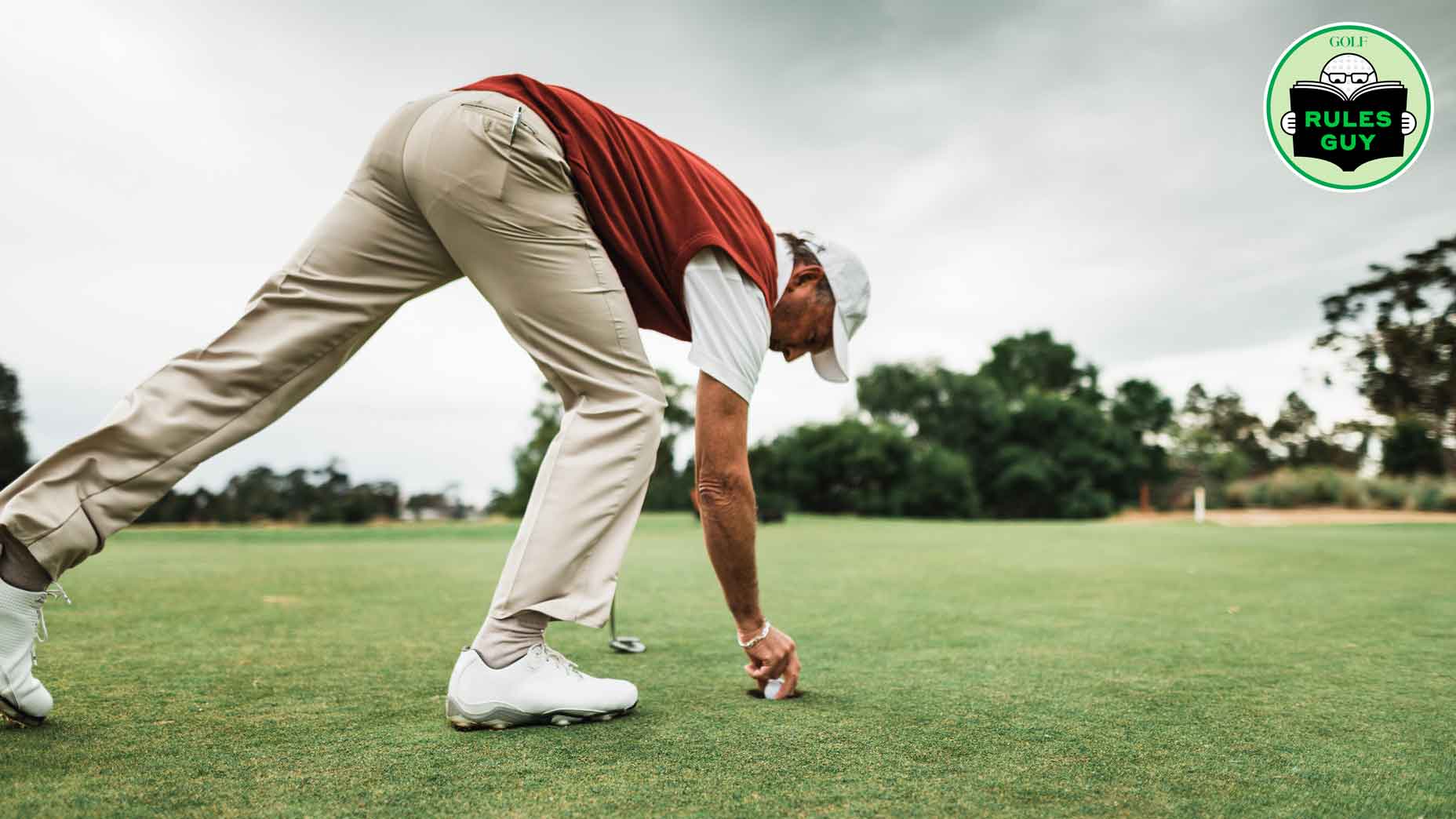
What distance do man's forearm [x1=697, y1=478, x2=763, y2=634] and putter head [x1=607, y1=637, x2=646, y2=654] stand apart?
94 cm

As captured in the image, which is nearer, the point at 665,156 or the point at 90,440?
the point at 90,440

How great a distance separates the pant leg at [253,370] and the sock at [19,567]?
3 cm

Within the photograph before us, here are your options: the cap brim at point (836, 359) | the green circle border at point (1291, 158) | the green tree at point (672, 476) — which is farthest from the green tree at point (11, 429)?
the green circle border at point (1291, 158)

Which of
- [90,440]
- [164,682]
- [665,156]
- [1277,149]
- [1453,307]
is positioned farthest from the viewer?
[1453,307]

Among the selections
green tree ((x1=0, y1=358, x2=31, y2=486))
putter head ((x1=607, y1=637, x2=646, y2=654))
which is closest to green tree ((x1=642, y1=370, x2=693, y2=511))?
green tree ((x1=0, y1=358, x2=31, y2=486))

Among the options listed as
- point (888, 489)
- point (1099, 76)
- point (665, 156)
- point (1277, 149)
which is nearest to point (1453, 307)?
point (888, 489)

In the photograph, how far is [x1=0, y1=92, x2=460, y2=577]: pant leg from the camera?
170cm

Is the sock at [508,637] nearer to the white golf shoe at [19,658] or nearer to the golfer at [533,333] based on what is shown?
the golfer at [533,333]

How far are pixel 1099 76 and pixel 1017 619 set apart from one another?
13930 mm

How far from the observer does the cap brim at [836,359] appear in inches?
90.0

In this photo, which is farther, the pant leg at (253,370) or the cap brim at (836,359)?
the cap brim at (836,359)

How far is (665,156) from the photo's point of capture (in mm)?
1973

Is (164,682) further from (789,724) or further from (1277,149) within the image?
(1277,149)

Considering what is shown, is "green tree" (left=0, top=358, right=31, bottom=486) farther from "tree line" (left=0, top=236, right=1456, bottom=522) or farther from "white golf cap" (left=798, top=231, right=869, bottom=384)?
"white golf cap" (left=798, top=231, right=869, bottom=384)
